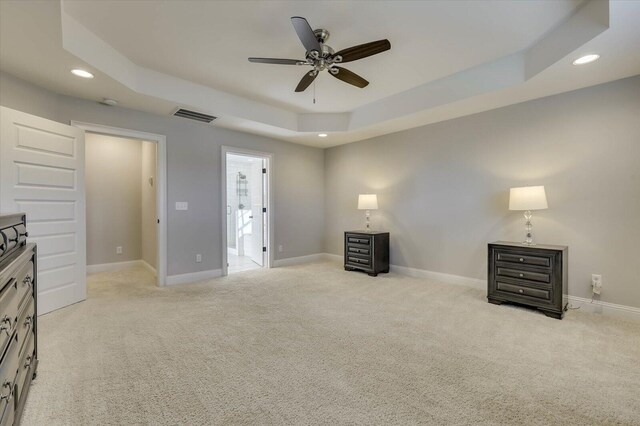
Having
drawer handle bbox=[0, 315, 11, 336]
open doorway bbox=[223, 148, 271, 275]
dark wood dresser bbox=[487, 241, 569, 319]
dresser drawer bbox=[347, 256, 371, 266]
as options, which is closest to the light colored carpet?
dark wood dresser bbox=[487, 241, 569, 319]

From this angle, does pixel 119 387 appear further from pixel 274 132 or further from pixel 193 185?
pixel 274 132

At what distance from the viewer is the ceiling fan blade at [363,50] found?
2.29 metres

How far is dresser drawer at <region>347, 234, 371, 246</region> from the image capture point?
475 cm

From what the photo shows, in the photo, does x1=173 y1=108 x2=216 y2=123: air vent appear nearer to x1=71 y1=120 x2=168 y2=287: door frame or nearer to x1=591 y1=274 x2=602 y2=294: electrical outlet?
x1=71 y1=120 x2=168 y2=287: door frame

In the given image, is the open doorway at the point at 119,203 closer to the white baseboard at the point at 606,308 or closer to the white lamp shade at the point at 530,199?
the white lamp shade at the point at 530,199

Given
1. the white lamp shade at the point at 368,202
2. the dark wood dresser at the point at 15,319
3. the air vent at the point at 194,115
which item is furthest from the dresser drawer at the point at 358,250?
the dark wood dresser at the point at 15,319

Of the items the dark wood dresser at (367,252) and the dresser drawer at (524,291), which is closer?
the dresser drawer at (524,291)

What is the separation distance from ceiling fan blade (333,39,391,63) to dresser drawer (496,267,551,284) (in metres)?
2.70

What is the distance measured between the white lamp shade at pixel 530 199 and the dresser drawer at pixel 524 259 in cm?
52

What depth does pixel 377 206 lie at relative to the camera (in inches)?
197

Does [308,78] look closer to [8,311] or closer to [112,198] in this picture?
[8,311]

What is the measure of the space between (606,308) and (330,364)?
10.00ft

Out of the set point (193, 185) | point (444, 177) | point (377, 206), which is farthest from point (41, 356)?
point (444, 177)

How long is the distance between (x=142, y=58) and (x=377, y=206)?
3820 millimetres
